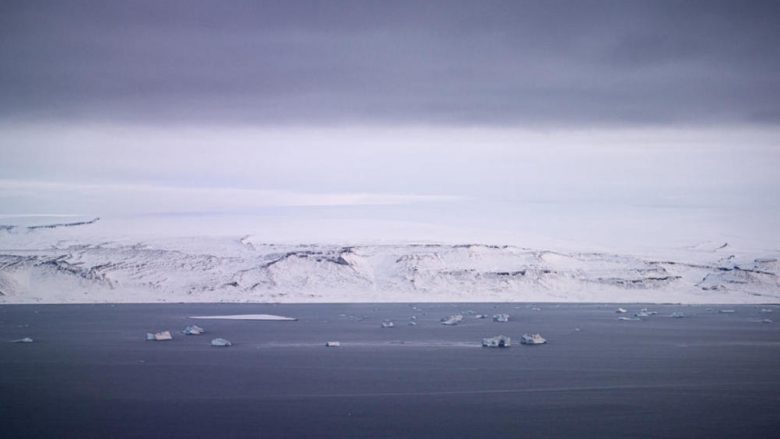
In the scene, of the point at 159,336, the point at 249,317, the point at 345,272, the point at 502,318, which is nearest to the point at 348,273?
the point at 345,272

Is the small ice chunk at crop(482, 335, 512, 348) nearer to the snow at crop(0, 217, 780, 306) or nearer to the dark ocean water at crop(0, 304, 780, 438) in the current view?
the dark ocean water at crop(0, 304, 780, 438)

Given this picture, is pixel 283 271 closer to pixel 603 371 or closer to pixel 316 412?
pixel 603 371

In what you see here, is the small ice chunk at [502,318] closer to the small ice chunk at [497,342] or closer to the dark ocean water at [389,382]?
the dark ocean water at [389,382]

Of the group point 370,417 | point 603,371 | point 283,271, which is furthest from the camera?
point 283,271

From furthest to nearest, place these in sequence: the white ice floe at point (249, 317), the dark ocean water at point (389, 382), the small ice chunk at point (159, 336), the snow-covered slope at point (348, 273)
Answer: the snow-covered slope at point (348, 273) → the white ice floe at point (249, 317) → the small ice chunk at point (159, 336) → the dark ocean water at point (389, 382)

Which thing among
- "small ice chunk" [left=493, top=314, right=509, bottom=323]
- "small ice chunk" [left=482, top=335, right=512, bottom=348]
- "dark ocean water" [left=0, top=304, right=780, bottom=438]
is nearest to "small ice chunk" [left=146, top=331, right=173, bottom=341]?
"dark ocean water" [left=0, top=304, right=780, bottom=438]

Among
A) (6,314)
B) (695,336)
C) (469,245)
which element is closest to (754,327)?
(695,336)

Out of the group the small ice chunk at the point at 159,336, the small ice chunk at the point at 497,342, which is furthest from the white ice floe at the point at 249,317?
the small ice chunk at the point at 497,342
